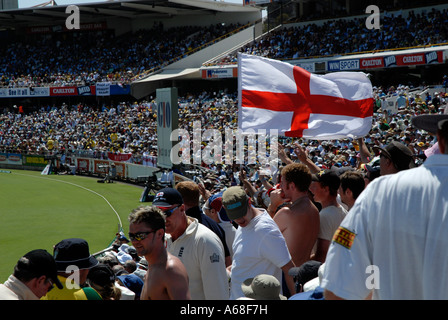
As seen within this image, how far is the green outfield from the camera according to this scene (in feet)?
51.8

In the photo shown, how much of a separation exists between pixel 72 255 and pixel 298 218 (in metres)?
1.81

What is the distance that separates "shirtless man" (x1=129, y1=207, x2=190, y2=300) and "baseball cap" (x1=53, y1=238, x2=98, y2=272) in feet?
1.77

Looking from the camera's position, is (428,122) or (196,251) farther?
(196,251)

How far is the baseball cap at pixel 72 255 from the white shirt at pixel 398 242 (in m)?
1.99

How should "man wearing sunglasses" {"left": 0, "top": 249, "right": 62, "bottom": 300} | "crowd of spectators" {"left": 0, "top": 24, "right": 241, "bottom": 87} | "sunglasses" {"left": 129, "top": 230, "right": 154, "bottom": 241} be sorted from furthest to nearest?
1. "crowd of spectators" {"left": 0, "top": 24, "right": 241, "bottom": 87}
2. "sunglasses" {"left": 129, "top": 230, "right": 154, "bottom": 241}
3. "man wearing sunglasses" {"left": 0, "top": 249, "right": 62, "bottom": 300}

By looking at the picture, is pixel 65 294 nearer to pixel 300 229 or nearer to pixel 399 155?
pixel 300 229

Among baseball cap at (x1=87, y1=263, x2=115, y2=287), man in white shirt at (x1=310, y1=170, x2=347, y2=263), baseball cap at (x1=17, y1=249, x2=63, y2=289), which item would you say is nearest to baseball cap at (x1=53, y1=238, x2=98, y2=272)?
baseball cap at (x1=87, y1=263, x2=115, y2=287)

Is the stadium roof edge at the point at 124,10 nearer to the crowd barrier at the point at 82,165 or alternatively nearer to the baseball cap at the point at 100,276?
the crowd barrier at the point at 82,165

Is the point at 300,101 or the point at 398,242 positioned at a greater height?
the point at 300,101

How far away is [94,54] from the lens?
2019 inches

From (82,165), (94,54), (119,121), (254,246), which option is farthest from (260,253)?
(94,54)

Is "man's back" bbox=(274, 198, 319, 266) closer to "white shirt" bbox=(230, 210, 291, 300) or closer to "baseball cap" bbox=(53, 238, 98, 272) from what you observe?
"white shirt" bbox=(230, 210, 291, 300)
